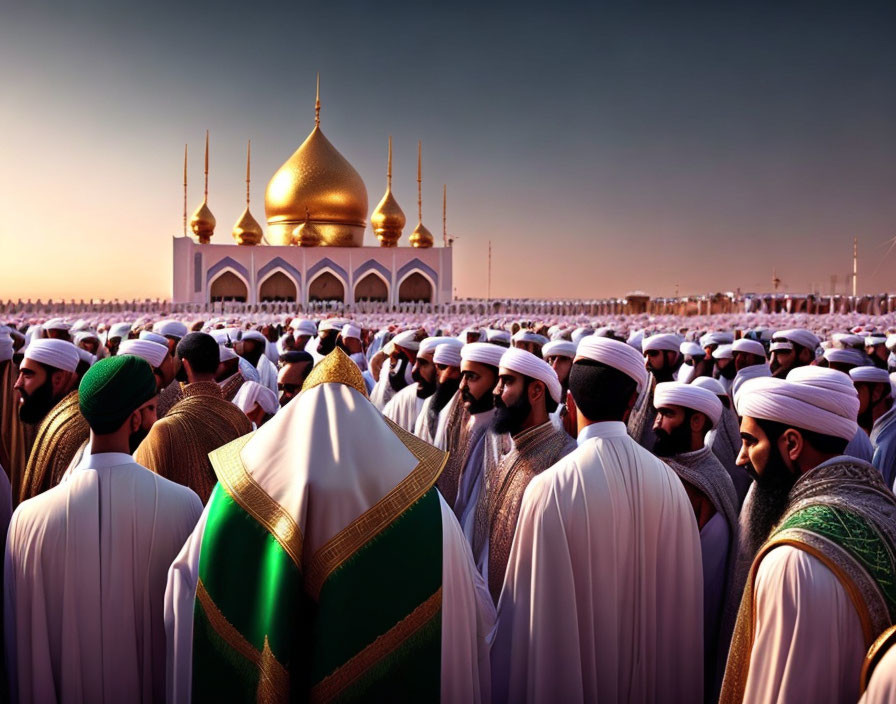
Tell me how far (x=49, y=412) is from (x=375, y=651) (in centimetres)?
246

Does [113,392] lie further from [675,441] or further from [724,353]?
[724,353]

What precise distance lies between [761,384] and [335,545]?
1.19 metres

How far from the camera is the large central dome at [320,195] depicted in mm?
34219

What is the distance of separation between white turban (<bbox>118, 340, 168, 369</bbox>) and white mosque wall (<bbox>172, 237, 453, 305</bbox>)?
2714 cm

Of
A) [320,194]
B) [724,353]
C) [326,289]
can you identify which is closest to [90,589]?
[724,353]

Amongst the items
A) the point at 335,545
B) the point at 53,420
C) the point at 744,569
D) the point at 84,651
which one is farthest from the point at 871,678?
the point at 53,420

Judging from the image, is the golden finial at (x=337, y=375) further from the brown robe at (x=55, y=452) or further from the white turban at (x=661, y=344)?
the white turban at (x=661, y=344)

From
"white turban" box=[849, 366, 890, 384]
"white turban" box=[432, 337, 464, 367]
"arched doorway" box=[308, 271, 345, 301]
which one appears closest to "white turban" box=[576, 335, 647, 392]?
"white turban" box=[432, 337, 464, 367]

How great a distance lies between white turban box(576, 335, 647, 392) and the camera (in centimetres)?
249

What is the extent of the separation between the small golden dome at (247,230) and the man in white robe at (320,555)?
112ft

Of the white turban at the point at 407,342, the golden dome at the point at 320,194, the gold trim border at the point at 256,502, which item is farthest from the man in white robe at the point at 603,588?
the golden dome at the point at 320,194

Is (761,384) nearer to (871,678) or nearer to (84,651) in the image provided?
(871,678)

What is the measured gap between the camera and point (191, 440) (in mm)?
2895

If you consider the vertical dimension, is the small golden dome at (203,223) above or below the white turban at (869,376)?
above
